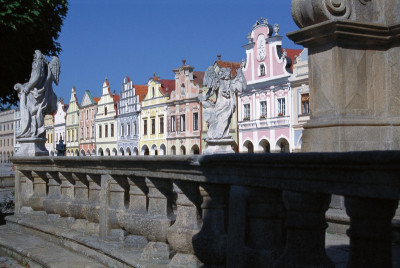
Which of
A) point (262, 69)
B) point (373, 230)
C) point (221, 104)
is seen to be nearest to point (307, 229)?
point (373, 230)

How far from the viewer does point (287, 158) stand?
9.00ft

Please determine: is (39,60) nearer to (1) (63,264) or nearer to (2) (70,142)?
(1) (63,264)

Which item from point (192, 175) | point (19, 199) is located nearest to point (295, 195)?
point (192, 175)

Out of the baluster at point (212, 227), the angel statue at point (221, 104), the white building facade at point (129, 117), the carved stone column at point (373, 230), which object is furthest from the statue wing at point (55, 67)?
the white building facade at point (129, 117)

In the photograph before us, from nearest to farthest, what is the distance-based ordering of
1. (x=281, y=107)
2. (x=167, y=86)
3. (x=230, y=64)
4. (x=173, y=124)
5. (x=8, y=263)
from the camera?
(x=8, y=263) → (x=281, y=107) → (x=230, y=64) → (x=173, y=124) → (x=167, y=86)

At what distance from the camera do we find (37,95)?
8430 mm

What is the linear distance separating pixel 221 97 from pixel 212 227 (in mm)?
14764

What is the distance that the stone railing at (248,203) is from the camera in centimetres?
233

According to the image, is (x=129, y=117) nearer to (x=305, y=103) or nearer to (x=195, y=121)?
(x=195, y=121)

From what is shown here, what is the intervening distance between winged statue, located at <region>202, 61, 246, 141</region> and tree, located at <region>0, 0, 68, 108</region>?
18.2ft

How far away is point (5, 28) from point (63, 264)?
511 inches

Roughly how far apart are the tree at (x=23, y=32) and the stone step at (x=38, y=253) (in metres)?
10.6

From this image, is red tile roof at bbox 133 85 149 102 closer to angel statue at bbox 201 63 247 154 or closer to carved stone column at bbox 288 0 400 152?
angel statue at bbox 201 63 247 154

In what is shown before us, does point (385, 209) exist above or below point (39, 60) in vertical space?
below
